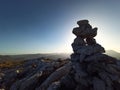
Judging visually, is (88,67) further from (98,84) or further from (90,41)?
(90,41)

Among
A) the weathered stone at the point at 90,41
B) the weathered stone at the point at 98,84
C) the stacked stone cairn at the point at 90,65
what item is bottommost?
the weathered stone at the point at 98,84

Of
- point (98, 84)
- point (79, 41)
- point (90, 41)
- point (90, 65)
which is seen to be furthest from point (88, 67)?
point (79, 41)

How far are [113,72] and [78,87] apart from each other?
8.27m

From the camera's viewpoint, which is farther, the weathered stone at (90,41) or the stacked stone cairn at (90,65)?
the weathered stone at (90,41)

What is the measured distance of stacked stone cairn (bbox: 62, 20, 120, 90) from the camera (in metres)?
40.2

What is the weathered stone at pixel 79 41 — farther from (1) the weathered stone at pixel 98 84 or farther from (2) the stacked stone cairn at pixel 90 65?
(1) the weathered stone at pixel 98 84

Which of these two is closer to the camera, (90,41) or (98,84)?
(98,84)

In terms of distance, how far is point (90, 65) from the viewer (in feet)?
137

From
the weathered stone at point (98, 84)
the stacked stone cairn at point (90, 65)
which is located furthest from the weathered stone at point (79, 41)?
the weathered stone at point (98, 84)

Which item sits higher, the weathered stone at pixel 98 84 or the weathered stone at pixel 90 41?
the weathered stone at pixel 90 41

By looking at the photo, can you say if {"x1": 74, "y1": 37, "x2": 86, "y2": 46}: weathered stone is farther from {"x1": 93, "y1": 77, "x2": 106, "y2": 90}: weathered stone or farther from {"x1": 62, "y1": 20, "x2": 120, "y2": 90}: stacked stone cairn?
{"x1": 93, "y1": 77, "x2": 106, "y2": 90}: weathered stone

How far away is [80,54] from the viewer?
4509cm

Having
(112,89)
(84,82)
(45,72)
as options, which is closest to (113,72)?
(112,89)

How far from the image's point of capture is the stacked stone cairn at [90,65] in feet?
132
